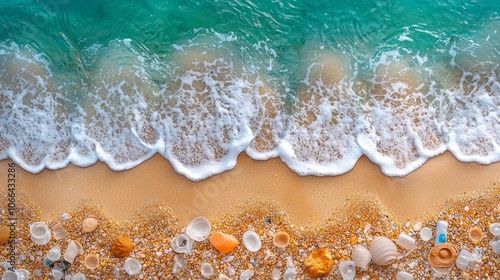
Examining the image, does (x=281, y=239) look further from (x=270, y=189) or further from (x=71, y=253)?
(x=71, y=253)

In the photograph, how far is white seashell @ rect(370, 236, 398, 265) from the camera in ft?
12.9

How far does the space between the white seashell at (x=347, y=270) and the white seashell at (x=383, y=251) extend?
26 cm

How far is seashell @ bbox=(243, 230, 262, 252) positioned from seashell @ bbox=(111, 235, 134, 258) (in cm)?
131

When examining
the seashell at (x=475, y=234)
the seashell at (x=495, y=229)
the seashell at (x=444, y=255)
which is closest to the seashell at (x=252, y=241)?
the seashell at (x=444, y=255)

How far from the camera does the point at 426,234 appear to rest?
4074mm

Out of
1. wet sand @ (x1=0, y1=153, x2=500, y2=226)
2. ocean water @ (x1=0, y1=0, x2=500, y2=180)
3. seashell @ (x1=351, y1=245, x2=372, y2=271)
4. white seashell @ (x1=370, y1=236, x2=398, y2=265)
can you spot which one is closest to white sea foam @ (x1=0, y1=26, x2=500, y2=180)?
ocean water @ (x1=0, y1=0, x2=500, y2=180)

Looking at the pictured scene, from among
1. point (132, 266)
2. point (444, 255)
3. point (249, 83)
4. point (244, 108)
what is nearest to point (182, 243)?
point (132, 266)

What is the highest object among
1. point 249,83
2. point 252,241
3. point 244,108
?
point 249,83

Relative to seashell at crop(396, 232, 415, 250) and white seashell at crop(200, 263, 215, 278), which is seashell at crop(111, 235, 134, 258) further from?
seashell at crop(396, 232, 415, 250)

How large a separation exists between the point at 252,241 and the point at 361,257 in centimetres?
123

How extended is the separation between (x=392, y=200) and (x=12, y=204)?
4.52 meters

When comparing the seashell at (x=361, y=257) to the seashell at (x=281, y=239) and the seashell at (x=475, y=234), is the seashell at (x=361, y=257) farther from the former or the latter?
the seashell at (x=475, y=234)

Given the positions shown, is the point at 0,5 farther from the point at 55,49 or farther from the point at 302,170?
the point at 302,170

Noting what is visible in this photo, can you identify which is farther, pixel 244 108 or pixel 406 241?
pixel 244 108
